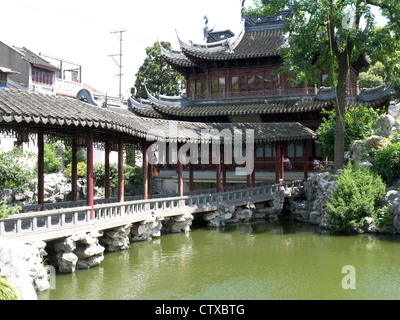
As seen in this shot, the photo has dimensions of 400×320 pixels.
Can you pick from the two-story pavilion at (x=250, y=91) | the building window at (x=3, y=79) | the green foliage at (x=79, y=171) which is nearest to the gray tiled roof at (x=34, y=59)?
the building window at (x=3, y=79)

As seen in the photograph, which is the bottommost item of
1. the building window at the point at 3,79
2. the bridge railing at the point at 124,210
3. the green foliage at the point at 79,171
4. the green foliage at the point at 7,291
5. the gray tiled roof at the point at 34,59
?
the green foliage at the point at 7,291

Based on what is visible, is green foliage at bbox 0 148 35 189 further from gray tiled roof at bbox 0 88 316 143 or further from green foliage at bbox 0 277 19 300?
green foliage at bbox 0 277 19 300

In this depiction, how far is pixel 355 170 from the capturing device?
52.5ft

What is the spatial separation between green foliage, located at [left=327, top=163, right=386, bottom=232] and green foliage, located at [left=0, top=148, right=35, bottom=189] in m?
13.5

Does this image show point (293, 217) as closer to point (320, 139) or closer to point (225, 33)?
point (320, 139)

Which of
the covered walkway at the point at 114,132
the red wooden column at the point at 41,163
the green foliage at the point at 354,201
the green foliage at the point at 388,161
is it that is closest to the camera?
the covered walkway at the point at 114,132

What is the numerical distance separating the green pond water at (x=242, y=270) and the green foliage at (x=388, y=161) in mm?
2958

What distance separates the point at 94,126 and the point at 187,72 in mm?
17765

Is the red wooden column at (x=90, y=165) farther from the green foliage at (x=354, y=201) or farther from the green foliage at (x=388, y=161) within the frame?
the green foliage at (x=388, y=161)

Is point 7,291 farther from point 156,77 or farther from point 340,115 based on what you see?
point 156,77

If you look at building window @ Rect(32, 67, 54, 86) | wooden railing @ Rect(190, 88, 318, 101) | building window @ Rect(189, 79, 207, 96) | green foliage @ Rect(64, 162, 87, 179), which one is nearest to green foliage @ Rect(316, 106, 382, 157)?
wooden railing @ Rect(190, 88, 318, 101)

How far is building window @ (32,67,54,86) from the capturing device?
33.5 metres

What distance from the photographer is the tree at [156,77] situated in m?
37.6
